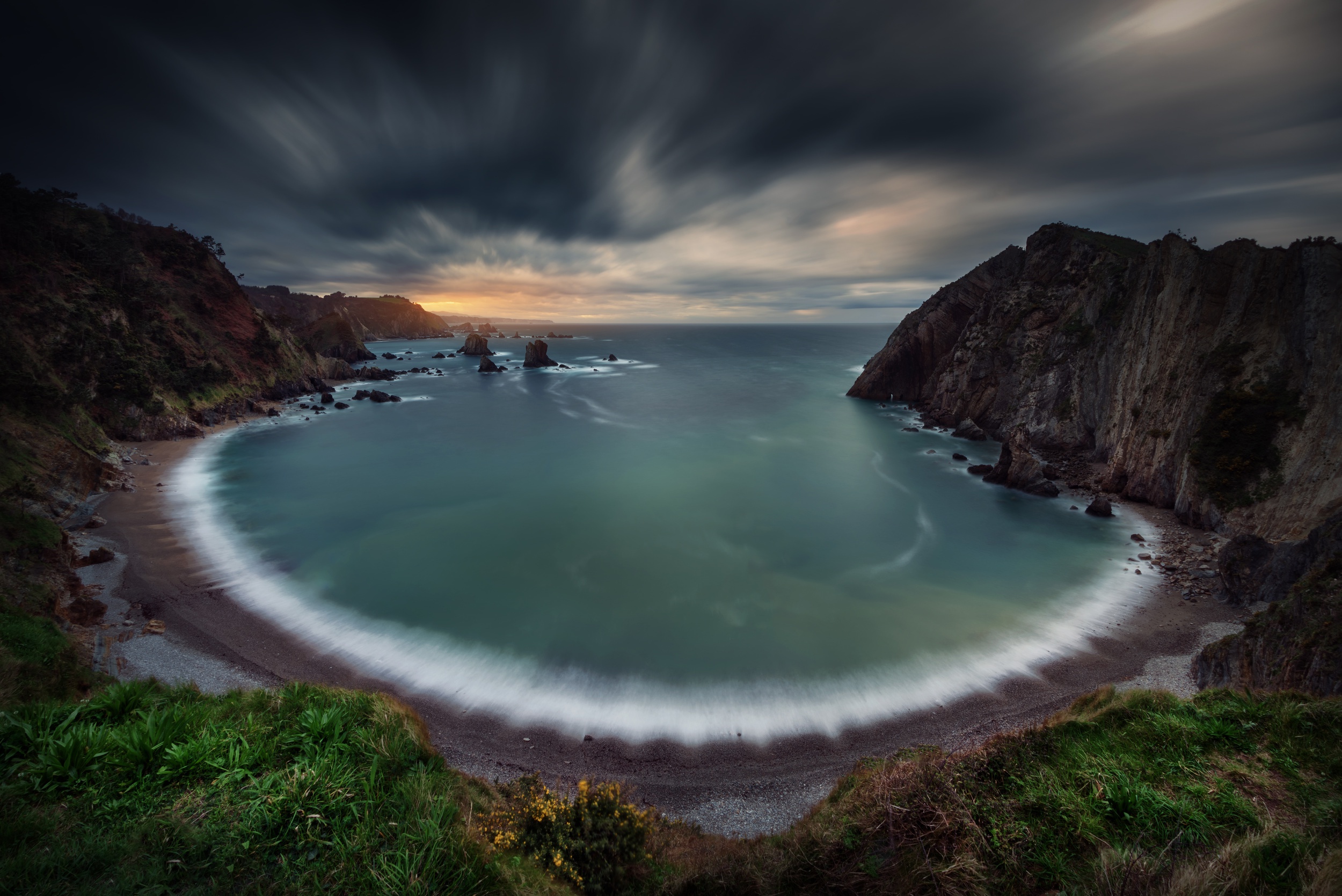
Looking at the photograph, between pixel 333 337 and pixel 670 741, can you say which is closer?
pixel 670 741

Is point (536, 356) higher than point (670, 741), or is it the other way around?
point (536, 356)

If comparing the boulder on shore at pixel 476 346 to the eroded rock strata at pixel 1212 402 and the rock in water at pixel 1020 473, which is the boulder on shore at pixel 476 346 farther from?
the rock in water at pixel 1020 473

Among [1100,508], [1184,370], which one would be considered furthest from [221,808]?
[1184,370]

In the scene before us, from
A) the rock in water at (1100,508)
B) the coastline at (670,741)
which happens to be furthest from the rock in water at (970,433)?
the coastline at (670,741)

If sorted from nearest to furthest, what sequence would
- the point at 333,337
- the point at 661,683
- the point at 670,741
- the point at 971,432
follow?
1. the point at 670,741
2. the point at 661,683
3. the point at 971,432
4. the point at 333,337

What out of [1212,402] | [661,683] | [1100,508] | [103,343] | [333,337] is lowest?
[661,683]

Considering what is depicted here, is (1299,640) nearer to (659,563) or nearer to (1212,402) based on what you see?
(659,563)

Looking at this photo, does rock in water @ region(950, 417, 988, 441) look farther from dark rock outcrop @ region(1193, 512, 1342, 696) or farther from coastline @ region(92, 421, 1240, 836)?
dark rock outcrop @ region(1193, 512, 1342, 696)
